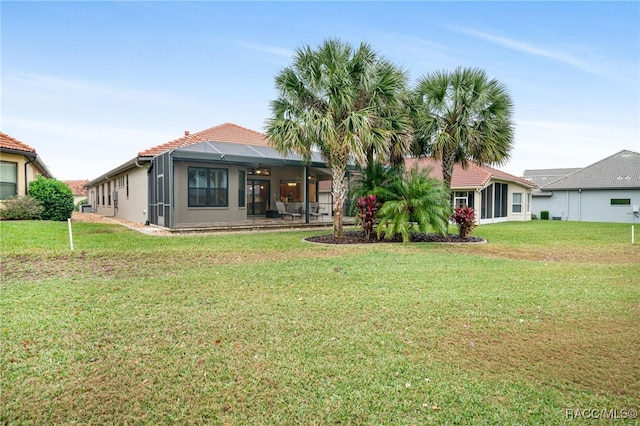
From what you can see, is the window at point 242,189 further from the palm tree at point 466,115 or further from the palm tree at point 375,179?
the palm tree at point 466,115

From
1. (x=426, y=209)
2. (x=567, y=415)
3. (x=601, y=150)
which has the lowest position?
(x=567, y=415)

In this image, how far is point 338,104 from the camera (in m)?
12.2

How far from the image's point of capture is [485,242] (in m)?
13.2

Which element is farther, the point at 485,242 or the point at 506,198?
the point at 506,198

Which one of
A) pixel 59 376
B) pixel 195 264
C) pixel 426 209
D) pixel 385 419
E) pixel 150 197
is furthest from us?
pixel 150 197

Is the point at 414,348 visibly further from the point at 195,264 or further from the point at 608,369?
the point at 195,264

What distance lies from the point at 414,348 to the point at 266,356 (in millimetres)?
1438

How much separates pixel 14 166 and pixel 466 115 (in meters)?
18.9

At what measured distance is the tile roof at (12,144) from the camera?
15.6 metres

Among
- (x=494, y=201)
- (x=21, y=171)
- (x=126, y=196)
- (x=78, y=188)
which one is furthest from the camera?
(x=78, y=188)

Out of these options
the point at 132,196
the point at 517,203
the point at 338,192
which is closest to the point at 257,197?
the point at 132,196

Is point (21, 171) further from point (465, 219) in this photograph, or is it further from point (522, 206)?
point (522, 206)

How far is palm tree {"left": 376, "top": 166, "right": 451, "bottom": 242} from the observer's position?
12102mm

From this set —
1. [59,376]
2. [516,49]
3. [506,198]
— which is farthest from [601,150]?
[59,376]
